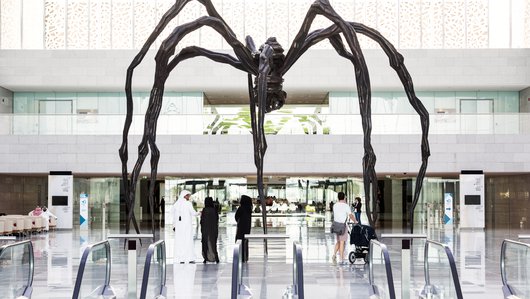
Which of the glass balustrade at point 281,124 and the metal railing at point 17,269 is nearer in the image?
the metal railing at point 17,269

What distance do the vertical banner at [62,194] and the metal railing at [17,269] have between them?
888 inches

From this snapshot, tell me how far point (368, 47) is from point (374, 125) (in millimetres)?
9308

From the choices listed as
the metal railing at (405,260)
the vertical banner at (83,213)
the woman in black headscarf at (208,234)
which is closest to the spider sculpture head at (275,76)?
the metal railing at (405,260)

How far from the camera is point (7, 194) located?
39.5 metres

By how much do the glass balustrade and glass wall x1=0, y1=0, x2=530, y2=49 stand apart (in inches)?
339

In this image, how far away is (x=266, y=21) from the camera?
42.2 metres

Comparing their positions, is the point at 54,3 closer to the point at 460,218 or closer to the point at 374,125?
the point at 374,125

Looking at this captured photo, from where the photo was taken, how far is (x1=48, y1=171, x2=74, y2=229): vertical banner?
113ft

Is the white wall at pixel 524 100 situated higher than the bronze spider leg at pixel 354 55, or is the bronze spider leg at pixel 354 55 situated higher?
the white wall at pixel 524 100

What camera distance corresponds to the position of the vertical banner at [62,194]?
34.5 m

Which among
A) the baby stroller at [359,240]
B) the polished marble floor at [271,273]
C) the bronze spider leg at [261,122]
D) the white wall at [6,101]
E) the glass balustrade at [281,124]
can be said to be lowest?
the polished marble floor at [271,273]

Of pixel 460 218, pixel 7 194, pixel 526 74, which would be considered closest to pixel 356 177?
pixel 460 218

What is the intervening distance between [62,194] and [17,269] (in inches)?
943

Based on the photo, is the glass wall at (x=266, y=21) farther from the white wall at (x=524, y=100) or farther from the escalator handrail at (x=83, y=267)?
the escalator handrail at (x=83, y=267)
